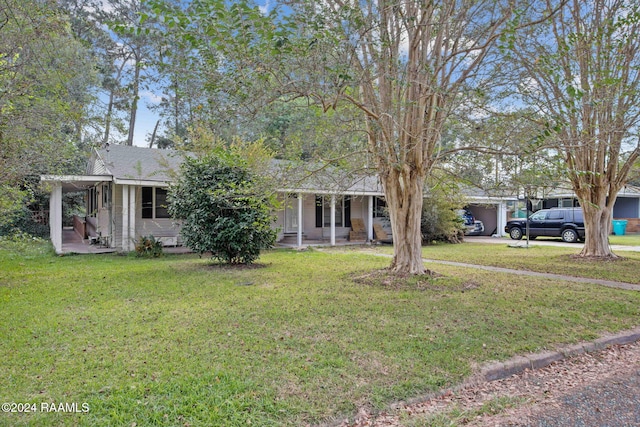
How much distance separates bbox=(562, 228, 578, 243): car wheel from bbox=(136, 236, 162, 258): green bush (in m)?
17.9

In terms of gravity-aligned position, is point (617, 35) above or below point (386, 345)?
above

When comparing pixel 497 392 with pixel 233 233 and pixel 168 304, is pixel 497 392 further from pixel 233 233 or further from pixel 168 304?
pixel 233 233

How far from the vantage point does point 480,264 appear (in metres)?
11.0

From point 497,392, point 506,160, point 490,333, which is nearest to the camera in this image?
point 497,392

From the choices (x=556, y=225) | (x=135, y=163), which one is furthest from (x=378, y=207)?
(x=135, y=163)

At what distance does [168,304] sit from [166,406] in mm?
3316

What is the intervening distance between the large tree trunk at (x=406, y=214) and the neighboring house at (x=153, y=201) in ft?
3.46

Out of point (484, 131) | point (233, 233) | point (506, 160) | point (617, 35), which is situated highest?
point (617, 35)

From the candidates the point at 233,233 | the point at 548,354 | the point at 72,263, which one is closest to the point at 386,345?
the point at 548,354

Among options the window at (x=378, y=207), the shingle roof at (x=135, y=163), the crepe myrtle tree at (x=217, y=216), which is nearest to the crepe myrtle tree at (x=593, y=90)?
the crepe myrtle tree at (x=217, y=216)

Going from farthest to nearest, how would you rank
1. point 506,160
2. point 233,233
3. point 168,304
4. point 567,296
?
point 233,233 → point 506,160 → point 567,296 → point 168,304

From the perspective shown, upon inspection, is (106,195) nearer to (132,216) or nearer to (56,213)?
(132,216)

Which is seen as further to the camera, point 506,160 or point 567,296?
point 506,160

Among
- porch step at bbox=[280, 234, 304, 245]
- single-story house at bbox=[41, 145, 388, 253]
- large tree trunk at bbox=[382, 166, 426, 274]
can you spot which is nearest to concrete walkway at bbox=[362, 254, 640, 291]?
large tree trunk at bbox=[382, 166, 426, 274]
